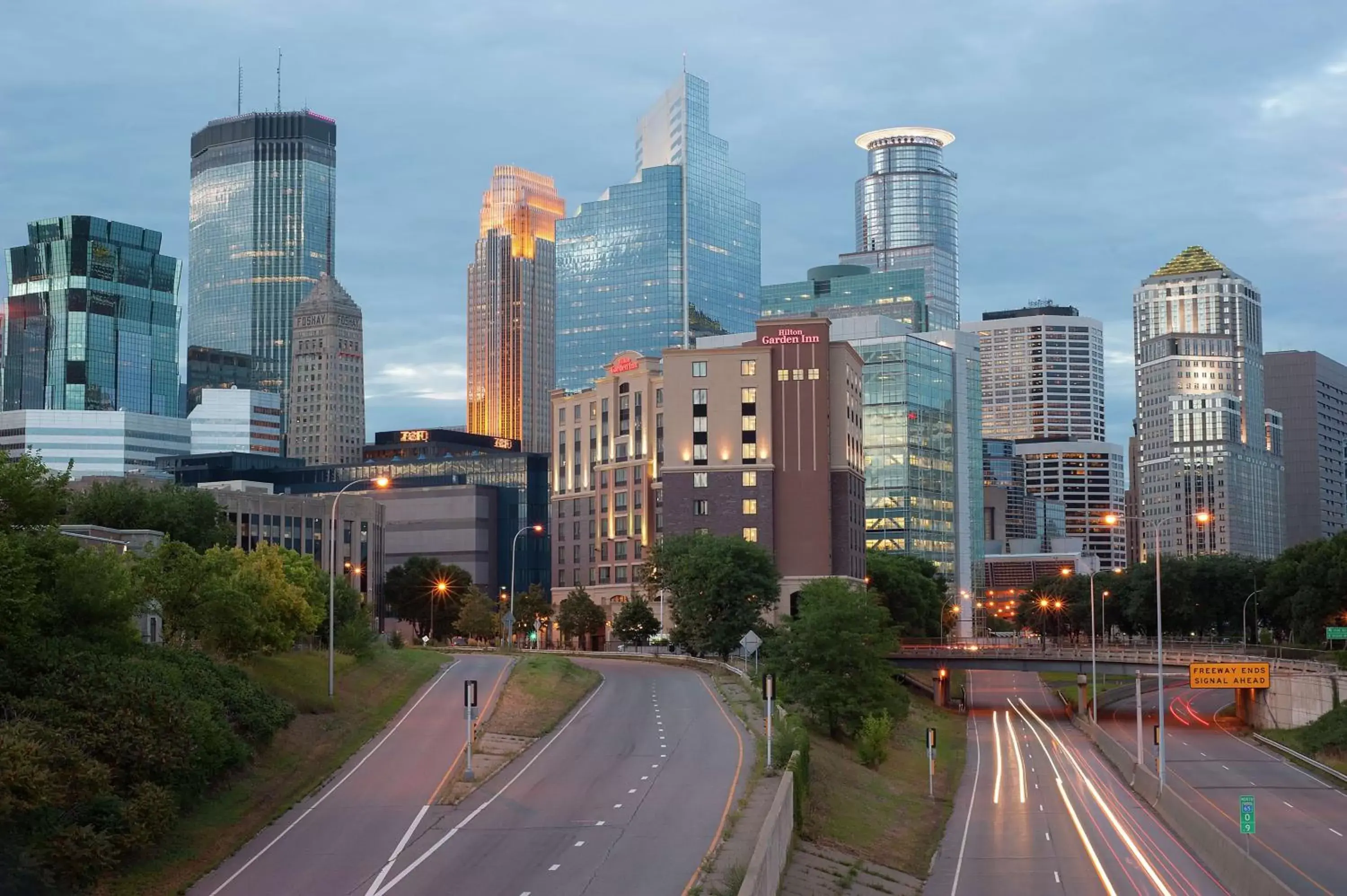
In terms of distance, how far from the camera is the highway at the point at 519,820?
42.7 metres

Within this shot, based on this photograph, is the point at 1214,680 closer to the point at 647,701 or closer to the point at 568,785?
the point at 647,701

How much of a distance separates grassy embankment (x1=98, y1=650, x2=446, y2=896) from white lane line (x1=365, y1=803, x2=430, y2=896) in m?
4.61

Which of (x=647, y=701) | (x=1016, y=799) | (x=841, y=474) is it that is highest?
(x=841, y=474)

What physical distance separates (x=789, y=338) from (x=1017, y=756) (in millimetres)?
83836

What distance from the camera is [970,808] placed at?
8419 centimetres

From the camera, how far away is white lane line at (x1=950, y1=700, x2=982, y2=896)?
199ft

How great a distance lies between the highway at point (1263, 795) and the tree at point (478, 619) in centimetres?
6243

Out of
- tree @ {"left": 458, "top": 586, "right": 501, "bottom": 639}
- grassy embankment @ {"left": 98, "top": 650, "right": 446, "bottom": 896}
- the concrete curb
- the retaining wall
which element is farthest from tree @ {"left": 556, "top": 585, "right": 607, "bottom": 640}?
the retaining wall

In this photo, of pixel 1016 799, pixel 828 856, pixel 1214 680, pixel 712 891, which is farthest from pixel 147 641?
pixel 1214 680

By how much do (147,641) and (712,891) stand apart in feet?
113

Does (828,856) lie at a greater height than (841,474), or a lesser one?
lesser

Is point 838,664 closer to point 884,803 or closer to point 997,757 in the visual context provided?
point 884,803

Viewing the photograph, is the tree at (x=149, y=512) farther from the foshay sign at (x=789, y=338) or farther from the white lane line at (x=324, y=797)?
the foshay sign at (x=789, y=338)

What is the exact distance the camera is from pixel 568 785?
191 ft
